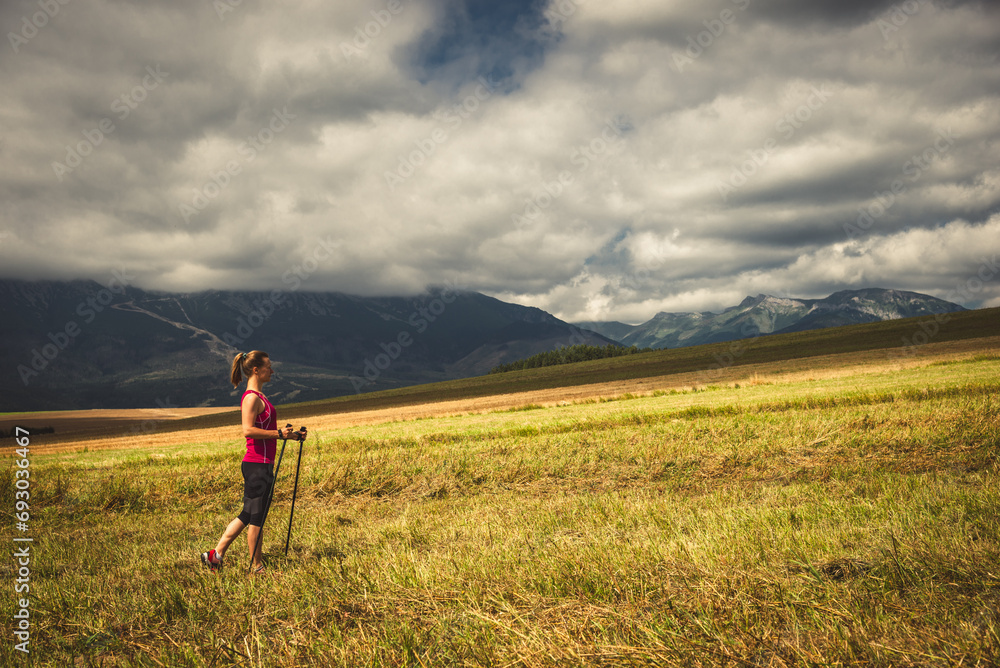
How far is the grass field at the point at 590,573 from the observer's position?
10.2ft

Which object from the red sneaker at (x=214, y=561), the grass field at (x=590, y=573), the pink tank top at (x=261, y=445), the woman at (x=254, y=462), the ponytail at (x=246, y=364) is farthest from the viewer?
the ponytail at (x=246, y=364)

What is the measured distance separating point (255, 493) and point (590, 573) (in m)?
4.87

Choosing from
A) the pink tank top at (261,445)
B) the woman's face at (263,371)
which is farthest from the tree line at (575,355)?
the pink tank top at (261,445)

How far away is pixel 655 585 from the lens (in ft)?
13.0

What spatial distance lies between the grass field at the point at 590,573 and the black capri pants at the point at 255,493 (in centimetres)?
66

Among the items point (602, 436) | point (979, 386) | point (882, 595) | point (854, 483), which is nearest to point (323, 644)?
point (882, 595)

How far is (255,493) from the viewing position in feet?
22.3

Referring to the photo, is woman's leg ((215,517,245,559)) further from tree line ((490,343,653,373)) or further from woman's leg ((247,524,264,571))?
tree line ((490,343,653,373))

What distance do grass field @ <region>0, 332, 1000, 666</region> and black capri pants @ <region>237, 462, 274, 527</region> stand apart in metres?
0.66

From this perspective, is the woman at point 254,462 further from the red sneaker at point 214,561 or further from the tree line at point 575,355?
the tree line at point 575,355

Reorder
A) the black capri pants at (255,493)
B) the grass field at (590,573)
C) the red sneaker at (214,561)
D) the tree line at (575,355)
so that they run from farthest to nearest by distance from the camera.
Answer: the tree line at (575,355)
the black capri pants at (255,493)
the red sneaker at (214,561)
the grass field at (590,573)

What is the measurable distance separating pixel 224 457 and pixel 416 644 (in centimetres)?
1781

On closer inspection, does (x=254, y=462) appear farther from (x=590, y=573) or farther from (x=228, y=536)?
(x=590, y=573)

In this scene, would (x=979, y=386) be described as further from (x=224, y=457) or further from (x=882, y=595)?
(x=224, y=457)
